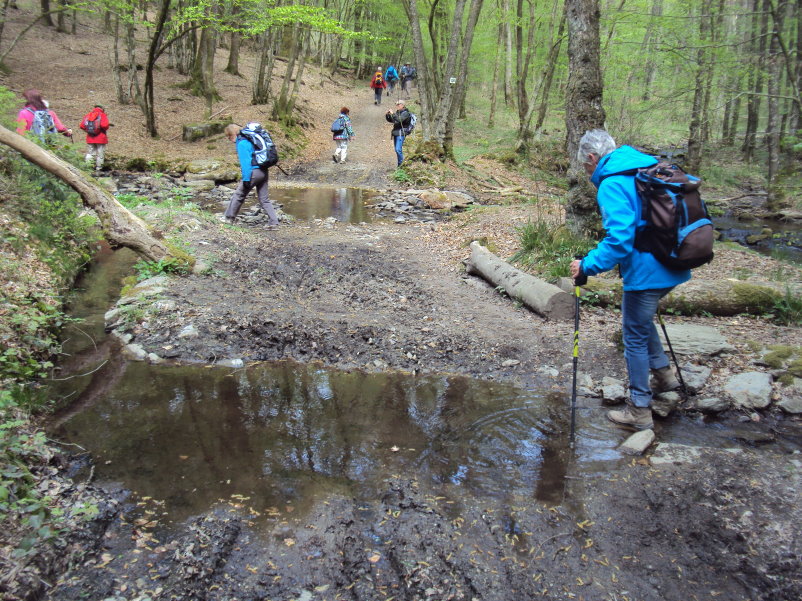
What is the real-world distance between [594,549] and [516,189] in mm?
15414

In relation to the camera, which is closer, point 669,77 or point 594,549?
point 594,549

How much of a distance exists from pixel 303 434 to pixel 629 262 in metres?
2.96

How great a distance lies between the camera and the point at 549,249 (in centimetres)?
808

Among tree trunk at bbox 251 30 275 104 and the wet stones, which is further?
tree trunk at bbox 251 30 275 104

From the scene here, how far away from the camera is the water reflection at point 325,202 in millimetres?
13172

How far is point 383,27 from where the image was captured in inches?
1451

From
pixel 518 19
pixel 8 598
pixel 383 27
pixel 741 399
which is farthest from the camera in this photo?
pixel 383 27

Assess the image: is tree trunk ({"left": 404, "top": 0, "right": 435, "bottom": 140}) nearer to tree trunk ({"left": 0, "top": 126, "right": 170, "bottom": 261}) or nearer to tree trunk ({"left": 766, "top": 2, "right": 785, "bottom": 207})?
tree trunk ({"left": 766, "top": 2, "right": 785, "bottom": 207})

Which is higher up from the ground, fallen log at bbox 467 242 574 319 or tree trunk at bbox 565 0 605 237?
tree trunk at bbox 565 0 605 237

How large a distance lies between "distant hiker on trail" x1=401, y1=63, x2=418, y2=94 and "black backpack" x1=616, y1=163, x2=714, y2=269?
3458 cm

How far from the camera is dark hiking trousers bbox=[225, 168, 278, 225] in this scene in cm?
1067

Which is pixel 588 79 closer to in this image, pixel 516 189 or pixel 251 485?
pixel 251 485

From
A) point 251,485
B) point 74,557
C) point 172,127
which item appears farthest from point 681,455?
point 172,127

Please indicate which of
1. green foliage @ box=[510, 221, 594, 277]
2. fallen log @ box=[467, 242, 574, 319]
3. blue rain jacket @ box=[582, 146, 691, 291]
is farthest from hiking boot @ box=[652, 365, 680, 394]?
green foliage @ box=[510, 221, 594, 277]
